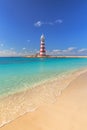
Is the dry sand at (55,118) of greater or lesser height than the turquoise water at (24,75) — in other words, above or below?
above

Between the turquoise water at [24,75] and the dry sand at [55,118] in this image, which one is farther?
the turquoise water at [24,75]

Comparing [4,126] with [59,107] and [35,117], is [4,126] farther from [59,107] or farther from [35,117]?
[59,107]

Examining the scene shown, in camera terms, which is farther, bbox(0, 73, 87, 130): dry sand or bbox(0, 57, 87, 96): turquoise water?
bbox(0, 57, 87, 96): turquoise water

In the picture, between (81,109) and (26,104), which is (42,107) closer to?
(26,104)

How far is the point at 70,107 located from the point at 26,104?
130cm

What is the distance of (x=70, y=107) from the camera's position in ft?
11.6

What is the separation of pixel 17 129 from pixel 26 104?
4.69 feet

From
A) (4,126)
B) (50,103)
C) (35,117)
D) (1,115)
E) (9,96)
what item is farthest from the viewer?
(9,96)

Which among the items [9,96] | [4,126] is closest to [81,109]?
[4,126]

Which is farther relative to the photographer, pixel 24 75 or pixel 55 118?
pixel 24 75

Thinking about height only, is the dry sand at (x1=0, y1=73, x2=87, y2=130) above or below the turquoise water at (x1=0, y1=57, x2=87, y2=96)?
above

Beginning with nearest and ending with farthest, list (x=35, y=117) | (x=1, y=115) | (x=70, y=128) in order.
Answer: (x=70, y=128) < (x=35, y=117) < (x=1, y=115)

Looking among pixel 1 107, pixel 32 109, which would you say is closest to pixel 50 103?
pixel 32 109

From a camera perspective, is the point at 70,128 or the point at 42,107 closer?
the point at 70,128
